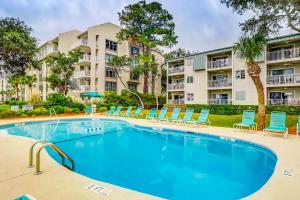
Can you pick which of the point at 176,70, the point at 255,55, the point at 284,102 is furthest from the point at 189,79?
the point at 255,55

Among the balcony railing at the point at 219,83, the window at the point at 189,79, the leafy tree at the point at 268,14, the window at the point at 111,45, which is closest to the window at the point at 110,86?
the window at the point at 111,45

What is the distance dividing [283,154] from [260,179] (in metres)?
1.84

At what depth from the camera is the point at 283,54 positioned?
20.2 meters

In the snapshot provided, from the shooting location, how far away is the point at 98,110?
2634 centimetres

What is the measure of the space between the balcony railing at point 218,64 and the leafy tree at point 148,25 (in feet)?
20.4

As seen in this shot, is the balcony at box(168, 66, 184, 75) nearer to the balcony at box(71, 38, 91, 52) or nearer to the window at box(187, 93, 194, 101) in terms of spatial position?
the window at box(187, 93, 194, 101)

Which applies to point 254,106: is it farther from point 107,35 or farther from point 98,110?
point 107,35

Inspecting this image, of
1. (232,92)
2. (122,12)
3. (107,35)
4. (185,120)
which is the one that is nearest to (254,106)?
(232,92)

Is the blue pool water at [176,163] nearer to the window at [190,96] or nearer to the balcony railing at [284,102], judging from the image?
the balcony railing at [284,102]

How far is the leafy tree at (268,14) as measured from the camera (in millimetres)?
11906

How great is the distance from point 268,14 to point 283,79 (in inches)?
399

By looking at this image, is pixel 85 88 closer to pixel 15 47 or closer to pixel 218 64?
pixel 15 47

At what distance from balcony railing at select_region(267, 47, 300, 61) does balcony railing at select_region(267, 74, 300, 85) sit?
1953 mm

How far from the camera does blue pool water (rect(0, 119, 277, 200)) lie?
5.09 metres
